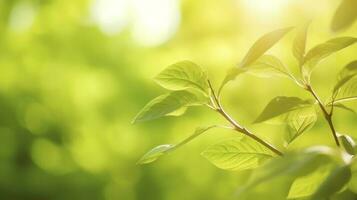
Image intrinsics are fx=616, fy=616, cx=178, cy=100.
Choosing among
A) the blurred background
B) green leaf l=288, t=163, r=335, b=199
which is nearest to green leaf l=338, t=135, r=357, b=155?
green leaf l=288, t=163, r=335, b=199

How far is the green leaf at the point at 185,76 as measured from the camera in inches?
19.1

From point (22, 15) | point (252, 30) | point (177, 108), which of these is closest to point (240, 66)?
point (177, 108)

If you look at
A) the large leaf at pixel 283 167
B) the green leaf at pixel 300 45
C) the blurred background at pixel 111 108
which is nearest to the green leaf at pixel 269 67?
the green leaf at pixel 300 45

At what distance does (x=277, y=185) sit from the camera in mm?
3721

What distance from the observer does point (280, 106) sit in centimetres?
45

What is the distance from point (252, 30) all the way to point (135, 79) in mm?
917

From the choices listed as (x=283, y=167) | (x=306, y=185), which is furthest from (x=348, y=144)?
(x=283, y=167)

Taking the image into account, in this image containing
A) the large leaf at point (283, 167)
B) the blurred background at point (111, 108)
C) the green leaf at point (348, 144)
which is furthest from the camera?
the blurred background at point (111, 108)

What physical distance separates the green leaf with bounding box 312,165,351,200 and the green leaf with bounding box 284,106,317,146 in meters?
0.15

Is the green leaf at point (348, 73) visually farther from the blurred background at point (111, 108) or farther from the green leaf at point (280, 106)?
the blurred background at point (111, 108)

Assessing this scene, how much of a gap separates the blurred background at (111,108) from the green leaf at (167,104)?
10.4 ft

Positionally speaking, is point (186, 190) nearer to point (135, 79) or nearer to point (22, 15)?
point (135, 79)

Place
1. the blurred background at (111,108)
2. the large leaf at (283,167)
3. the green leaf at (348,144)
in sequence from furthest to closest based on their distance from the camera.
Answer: the blurred background at (111,108) < the green leaf at (348,144) < the large leaf at (283,167)

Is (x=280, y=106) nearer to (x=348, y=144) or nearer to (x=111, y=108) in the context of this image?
(x=348, y=144)
